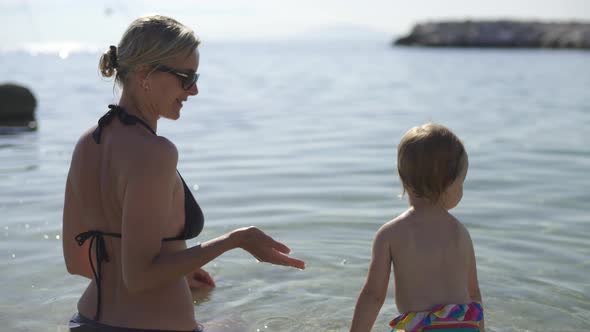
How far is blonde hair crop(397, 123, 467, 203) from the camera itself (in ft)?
10.3

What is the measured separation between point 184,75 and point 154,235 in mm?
654

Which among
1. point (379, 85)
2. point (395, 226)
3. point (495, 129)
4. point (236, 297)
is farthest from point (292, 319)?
point (379, 85)

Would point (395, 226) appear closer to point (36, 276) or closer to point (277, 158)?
point (36, 276)

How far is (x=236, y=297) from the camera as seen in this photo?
5055 millimetres

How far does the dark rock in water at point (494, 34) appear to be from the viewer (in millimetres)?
92438

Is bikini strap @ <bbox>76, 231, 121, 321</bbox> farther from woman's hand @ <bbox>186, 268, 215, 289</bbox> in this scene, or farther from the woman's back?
woman's hand @ <bbox>186, 268, 215, 289</bbox>

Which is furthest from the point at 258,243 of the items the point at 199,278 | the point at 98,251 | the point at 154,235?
the point at 199,278

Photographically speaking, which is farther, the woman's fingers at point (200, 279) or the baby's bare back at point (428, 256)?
the woman's fingers at point (200, 279)

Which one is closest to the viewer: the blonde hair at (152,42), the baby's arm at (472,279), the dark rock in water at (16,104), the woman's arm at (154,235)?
the woman's arm at (154,235)

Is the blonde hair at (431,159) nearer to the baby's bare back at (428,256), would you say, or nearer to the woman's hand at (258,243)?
the baby's bare back at (428,256)

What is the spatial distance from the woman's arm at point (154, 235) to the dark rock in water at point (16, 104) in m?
13.7

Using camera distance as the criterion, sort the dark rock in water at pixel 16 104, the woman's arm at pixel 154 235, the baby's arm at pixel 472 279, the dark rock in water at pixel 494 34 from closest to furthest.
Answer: the woman's arm at pixel 154 235 → the baby's arm at pixel 472 279 → the dark rock in water at pixel 16 104 → the dark rock in water at pixel 494 34

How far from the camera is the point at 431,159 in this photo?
3.13 metres

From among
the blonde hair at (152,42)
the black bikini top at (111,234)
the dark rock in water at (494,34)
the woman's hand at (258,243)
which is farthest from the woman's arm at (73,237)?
the dark rock in water at (494,34)
